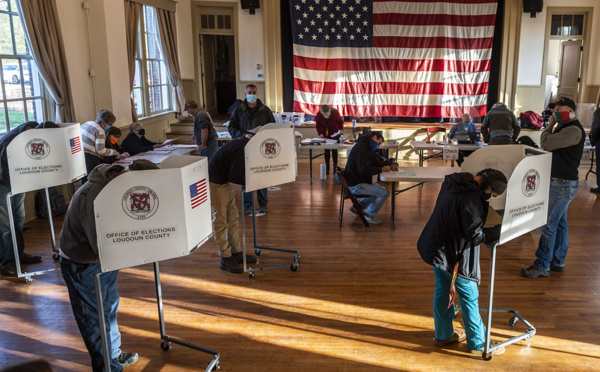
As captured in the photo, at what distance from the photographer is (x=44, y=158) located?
4836 mm

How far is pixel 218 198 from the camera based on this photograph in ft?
16.0

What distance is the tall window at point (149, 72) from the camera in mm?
9885

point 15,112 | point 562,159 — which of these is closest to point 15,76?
point 15,112

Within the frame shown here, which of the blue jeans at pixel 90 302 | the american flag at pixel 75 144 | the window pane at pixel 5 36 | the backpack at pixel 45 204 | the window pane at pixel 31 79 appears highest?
the window pane at pixel 5 36

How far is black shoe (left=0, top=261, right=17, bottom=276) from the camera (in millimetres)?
4973

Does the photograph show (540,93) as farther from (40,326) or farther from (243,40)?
(40,326)

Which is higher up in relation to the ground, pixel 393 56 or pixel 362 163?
pixel 393 56

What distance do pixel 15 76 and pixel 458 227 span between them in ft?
20.3

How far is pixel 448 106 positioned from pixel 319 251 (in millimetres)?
7181

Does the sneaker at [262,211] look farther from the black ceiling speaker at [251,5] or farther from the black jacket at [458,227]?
the black ceiling speaker at [251,5]

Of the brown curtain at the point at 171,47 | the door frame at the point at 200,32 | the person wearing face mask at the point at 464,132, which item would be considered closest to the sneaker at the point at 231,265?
the person wearing face mask at the point at 464,132

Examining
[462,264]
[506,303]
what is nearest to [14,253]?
[462,264]

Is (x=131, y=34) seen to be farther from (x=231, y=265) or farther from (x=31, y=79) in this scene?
(x=231, y=265)

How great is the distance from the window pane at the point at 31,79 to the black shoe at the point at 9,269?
2.95 m
